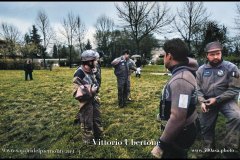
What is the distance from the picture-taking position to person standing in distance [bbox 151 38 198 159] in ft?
9.46

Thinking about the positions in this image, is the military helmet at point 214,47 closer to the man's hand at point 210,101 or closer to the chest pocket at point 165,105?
the man's hand at point 210,101

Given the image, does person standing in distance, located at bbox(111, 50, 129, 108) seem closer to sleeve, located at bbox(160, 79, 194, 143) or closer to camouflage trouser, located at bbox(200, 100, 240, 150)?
camouflage trouser, located at bbox(200, 100, 240, 150)

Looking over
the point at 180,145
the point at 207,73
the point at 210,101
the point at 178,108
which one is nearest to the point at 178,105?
the point at 178,108

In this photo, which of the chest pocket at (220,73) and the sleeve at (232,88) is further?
the chest pocket at (220,73)

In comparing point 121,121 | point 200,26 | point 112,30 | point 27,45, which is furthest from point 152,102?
point 112,30

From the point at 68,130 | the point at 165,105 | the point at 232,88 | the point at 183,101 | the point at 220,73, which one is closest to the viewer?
the point at 183,101

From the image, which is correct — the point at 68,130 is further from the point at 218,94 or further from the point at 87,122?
the point at 218,94

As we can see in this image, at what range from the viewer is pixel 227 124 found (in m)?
4.69

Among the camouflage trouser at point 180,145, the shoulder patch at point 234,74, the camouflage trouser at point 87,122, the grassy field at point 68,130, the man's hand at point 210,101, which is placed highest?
the shoulder patch at point 234,74

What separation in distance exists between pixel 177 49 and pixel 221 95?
84.2 inches

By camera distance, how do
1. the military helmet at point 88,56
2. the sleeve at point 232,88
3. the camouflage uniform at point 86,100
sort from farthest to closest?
the military helmet at point 88,56, the camouflage uniform at point 86,100, the sleeve at point 232,88

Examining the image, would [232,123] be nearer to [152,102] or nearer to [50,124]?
[50,124]

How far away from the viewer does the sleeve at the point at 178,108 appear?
2.87 metres

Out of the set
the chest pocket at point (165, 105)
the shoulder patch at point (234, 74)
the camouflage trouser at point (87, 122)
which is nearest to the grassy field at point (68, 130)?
the camouflage trouser at point (87, 122)
